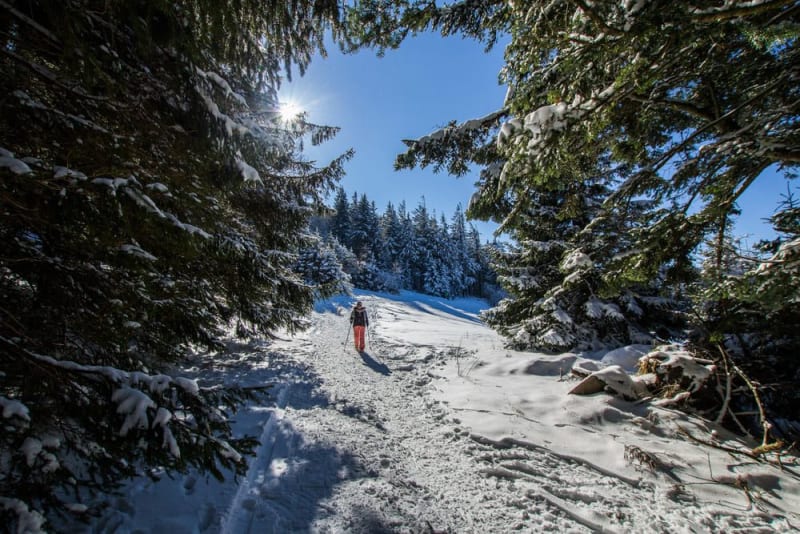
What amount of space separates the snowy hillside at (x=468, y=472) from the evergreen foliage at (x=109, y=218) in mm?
936

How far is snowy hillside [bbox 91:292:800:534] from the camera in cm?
306

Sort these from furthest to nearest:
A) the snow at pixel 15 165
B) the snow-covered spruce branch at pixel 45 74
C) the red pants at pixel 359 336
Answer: the red pants at pixel 359 336
the snow-covered spruce branch at pixel 45 74
the snow at pixel 15 165

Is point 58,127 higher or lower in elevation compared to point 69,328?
higher

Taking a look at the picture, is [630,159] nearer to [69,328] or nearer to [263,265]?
[263,265]

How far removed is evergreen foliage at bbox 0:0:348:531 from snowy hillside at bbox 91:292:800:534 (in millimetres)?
936

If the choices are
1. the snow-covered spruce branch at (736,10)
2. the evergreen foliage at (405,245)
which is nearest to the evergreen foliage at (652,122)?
the snow-covered spruce branch at (736,10)

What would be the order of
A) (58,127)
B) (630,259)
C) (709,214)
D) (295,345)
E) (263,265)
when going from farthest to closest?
(295,345) → (263,265) → (630,259) → (709,214) → (58,127)

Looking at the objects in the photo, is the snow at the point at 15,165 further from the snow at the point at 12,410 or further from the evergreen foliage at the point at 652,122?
the evergreen foliage at the point at 652,122

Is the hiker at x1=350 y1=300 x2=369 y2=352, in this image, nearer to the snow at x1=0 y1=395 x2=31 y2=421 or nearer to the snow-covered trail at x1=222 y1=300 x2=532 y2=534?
the snow-covered trail at x1=222 y1=300 x2=532 y2=534

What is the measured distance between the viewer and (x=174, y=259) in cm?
433

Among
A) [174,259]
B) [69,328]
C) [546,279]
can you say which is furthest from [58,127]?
[546,279]

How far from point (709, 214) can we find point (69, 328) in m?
6.73

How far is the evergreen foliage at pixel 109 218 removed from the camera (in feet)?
6.12

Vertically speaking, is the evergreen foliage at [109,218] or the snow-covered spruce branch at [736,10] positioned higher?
the snow-covered spruce branch at [736,10]
